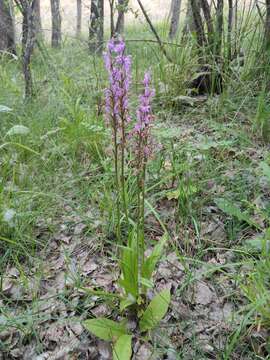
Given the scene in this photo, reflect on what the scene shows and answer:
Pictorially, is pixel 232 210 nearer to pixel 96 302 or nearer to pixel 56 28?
pixel 96 302

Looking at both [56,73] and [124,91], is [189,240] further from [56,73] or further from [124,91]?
[56,73]

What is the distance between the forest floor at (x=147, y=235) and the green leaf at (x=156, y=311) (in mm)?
84

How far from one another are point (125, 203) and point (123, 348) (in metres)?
0.59

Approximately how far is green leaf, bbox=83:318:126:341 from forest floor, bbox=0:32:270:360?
0.10 m

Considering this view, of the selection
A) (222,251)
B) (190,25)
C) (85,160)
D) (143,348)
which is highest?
(190,25)

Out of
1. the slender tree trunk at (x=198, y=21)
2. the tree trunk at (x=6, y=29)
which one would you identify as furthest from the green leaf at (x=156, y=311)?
the tree trunk at (x=6, y=29)

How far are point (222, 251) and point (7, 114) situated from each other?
255 centimetres

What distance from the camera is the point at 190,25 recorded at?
4090mm

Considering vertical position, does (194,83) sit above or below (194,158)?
above

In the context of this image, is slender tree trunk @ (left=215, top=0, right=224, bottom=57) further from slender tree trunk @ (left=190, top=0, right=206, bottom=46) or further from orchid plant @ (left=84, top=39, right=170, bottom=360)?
orchid plant @ (left=84, top=39, right=170, bottom=360)

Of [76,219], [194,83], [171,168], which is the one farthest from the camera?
[194,83]

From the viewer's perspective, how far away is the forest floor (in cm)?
157

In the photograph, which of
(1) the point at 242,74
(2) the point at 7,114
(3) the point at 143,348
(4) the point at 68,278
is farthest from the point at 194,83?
(3) the point at 143,348

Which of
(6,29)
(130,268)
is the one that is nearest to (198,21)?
(130,268)
